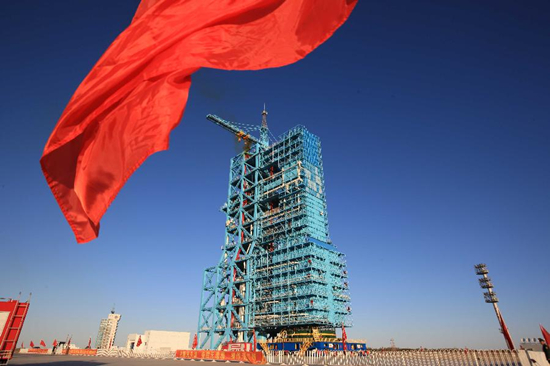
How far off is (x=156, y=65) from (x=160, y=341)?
52.4 meters

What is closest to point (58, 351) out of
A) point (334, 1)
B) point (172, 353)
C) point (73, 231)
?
point (172, 353)

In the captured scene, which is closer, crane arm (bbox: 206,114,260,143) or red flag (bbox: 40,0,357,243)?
red flag (bbox: 40,0,357,243)

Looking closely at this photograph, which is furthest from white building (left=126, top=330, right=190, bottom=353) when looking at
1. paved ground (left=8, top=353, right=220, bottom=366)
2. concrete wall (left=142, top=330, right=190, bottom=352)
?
paved ground (left=8, top=353, right=220, bottom=366)

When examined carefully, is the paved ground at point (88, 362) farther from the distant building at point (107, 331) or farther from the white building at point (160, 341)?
the distant building at point (107, 331)

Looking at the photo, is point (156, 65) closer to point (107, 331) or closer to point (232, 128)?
point (232, 128)

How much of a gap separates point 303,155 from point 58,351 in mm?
48755

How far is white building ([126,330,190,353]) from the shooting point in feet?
150

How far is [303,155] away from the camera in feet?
158

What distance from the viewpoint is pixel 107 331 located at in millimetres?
155375

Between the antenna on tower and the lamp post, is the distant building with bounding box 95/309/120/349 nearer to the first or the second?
the antenna on tower

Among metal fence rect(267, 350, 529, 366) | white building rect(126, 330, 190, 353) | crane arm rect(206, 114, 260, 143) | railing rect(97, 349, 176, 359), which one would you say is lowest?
metal fence rect(267, 350, 529, 366)

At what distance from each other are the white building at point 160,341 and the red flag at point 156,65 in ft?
164

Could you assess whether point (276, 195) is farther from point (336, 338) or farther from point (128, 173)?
point (128, 173)

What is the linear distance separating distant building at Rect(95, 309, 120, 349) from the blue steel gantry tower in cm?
11019
